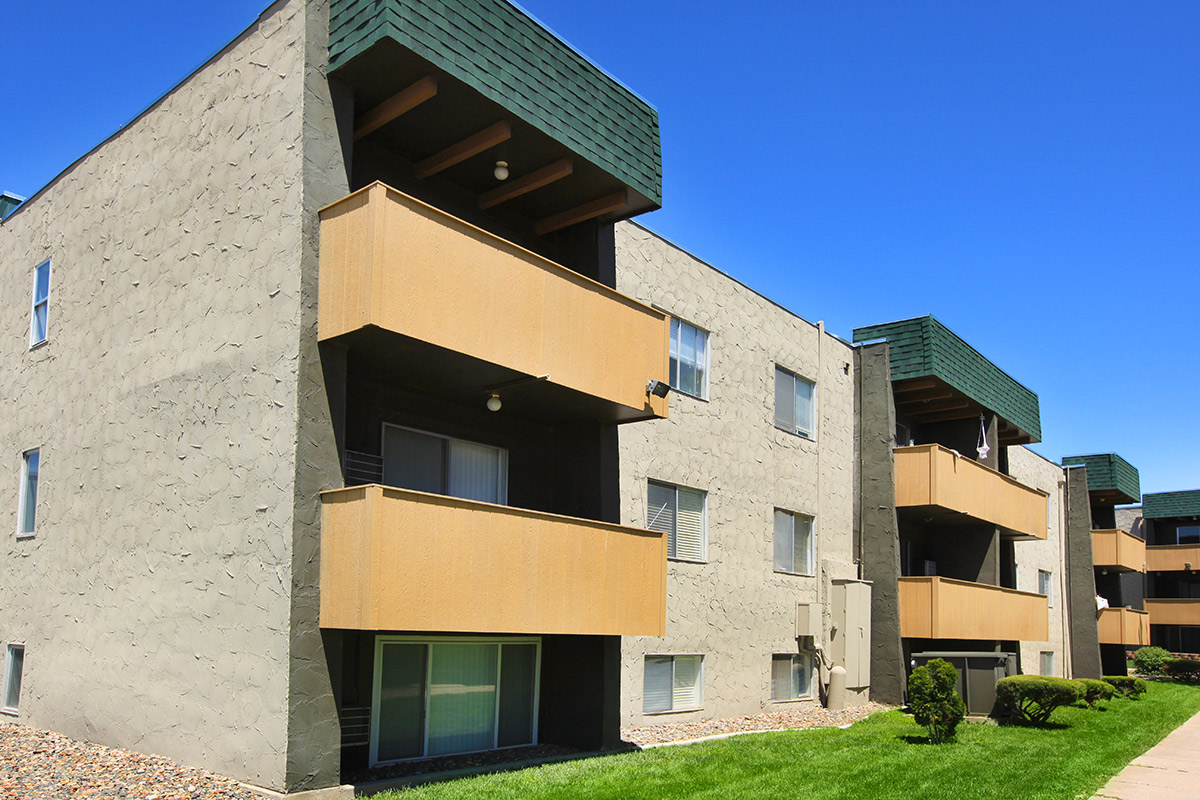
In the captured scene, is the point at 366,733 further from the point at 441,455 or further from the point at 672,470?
the point at 672,470

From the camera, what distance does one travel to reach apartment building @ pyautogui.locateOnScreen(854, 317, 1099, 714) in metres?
23.1

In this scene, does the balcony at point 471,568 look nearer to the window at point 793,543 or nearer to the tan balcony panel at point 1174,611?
the window at point 793,543

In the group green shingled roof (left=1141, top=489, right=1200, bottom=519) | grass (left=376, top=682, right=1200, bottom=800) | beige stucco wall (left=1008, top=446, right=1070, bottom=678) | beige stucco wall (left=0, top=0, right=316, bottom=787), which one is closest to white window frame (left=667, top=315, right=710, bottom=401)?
grass (left=376, top=682, right=1200, bottom=800)

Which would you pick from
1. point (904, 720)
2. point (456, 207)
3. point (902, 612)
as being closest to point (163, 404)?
point (456, 207)

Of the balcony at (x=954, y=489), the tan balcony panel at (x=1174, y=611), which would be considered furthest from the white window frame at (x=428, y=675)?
the tan balcony panel at (x=1174, y=611)

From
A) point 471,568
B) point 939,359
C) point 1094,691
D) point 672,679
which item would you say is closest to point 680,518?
point 672,679

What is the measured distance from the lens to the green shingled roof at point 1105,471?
3856cm

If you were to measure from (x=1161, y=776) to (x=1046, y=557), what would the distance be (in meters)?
22.4

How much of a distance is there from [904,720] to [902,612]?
14.5 ft

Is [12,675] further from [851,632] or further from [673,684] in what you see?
[851,632]

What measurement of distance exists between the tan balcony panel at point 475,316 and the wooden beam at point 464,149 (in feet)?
5.02

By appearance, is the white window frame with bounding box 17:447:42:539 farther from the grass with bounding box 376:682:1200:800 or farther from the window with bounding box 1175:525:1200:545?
the window with bounding box 1175:525:1200:545

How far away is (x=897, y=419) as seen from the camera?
2705 centimetres

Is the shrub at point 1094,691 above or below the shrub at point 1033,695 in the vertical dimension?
below
